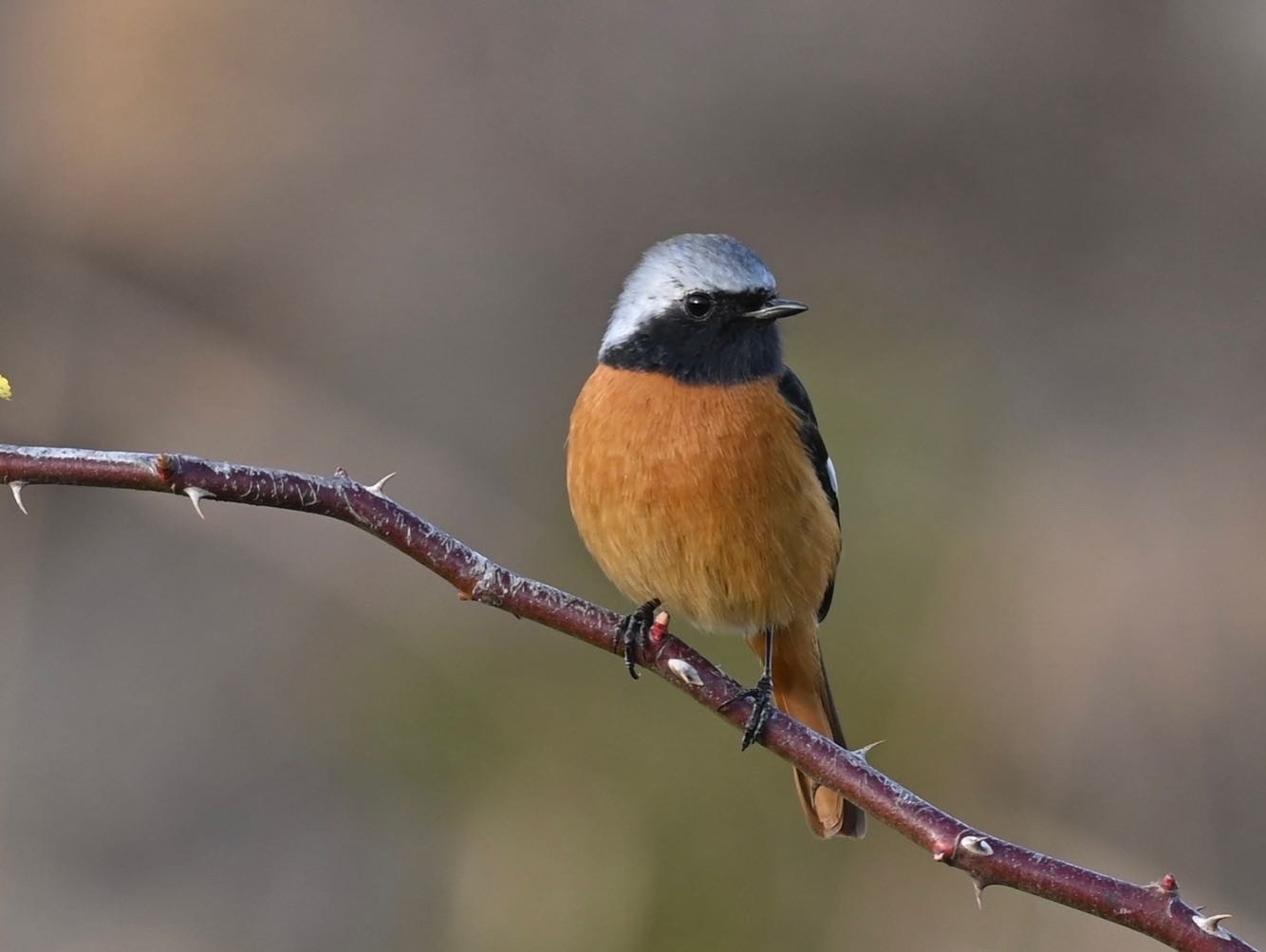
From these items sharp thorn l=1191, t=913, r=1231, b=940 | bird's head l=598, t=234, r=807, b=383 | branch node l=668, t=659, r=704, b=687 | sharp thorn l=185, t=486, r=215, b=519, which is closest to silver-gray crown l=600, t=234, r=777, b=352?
bird's head l=598, t=234, r=807, b=383

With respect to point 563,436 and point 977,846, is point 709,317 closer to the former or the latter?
point 977,846

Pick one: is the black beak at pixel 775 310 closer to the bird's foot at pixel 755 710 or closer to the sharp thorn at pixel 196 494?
the bird's foot at pixel 755 710

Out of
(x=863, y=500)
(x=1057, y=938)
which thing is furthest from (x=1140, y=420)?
(x=1057, y=938)

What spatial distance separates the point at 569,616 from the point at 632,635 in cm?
44

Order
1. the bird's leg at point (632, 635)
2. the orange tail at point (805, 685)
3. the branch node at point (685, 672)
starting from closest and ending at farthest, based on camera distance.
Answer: the branch node at point (685, 672), the bird's leg at point (632, 635), the orange tail at point (805, 685)

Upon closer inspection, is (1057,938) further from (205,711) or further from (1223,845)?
(205,711)

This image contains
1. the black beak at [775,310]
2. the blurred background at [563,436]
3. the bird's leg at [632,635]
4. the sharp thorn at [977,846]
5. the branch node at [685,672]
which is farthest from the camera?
the blurred background at [563,436]

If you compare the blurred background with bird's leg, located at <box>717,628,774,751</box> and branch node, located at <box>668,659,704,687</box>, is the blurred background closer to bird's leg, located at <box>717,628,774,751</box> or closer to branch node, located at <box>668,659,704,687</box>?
bird's leg, located at <box>717,628,774,751</box>

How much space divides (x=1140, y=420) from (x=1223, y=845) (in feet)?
9.56

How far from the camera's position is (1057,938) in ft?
20.7

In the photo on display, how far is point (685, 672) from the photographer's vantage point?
12.1 feet

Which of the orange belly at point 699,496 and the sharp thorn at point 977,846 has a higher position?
the orange belly at point 699,496

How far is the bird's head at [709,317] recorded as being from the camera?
4.74m

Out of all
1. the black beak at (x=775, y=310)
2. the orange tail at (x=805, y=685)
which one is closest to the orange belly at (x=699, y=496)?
the black beak at (x=775, y=310)
